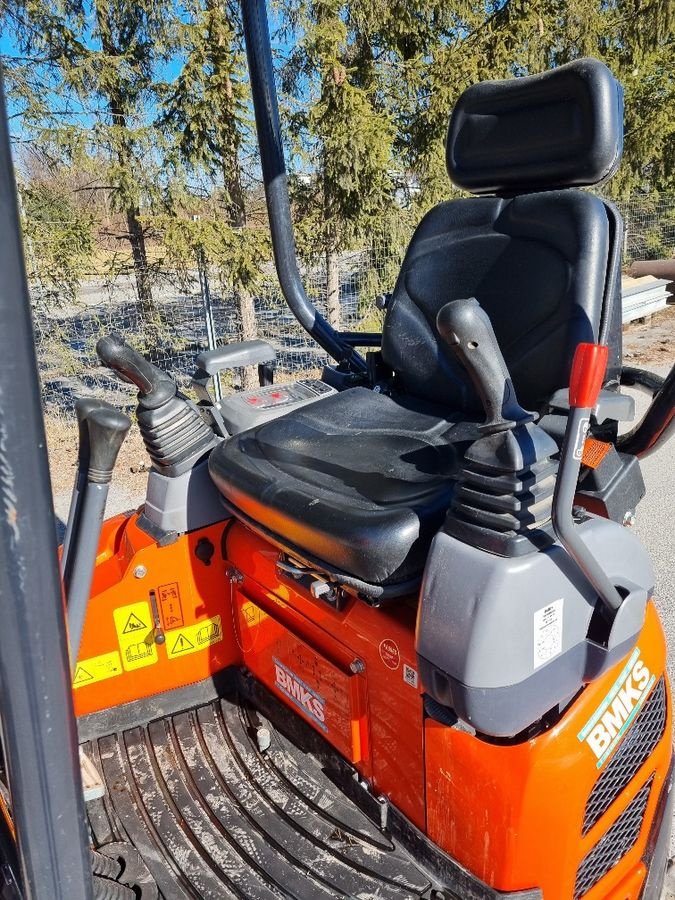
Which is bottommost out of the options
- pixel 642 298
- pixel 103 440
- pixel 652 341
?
pixel 652 341

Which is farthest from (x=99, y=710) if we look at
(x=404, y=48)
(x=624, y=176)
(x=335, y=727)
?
(x=624, y=176)

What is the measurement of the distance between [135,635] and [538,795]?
1075 mm

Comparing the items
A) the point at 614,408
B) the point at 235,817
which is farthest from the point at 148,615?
the point at 614,408

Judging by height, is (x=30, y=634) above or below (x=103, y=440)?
below

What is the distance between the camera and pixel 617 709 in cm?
131

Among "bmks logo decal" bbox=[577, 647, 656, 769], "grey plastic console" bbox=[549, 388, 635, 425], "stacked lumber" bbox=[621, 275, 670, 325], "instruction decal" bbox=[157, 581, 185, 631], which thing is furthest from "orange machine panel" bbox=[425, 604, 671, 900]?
"stacked lumber" bbox=[621, 275, 670, 325]

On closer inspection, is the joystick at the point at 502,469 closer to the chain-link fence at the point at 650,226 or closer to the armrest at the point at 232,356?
the armrest at the point at 232,356

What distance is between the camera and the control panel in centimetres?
201

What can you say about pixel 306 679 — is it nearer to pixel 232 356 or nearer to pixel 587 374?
pixel 232 356

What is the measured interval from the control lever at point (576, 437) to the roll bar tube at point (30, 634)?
2.12 ft

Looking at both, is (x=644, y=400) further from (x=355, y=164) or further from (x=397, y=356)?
(x=397, y=356)

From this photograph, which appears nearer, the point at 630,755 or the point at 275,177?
the point at 630,755

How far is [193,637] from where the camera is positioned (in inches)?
75.9

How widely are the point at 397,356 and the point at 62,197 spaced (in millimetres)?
4081
